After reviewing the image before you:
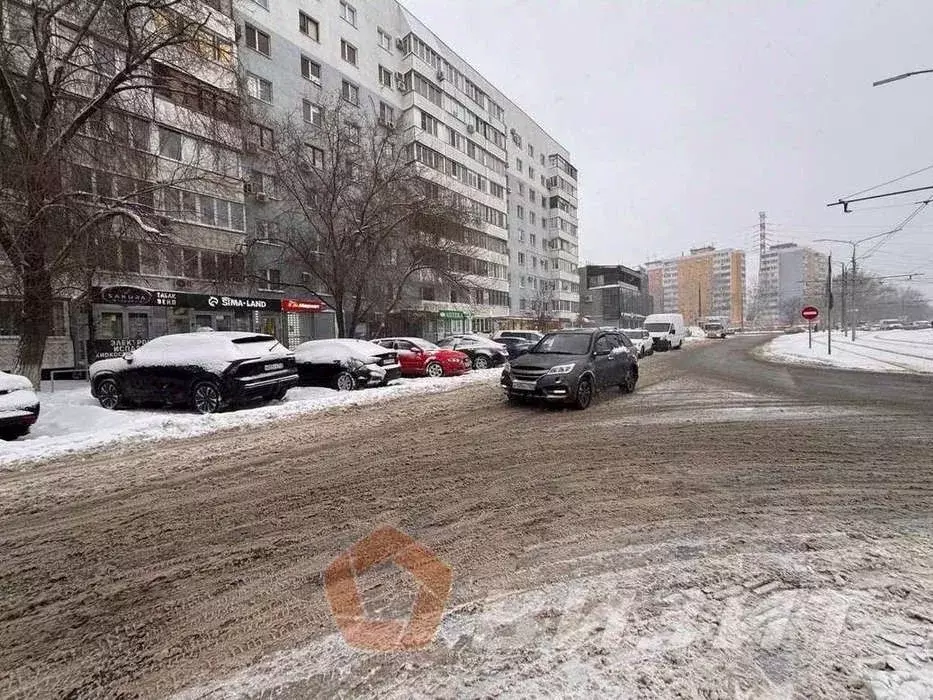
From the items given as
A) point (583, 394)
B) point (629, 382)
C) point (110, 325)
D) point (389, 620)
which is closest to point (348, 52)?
point (110, 325)

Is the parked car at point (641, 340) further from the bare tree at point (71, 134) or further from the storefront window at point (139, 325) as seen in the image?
the storefront window at point (139, 325)

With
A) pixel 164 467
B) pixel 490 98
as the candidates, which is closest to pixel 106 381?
pixel 164 467

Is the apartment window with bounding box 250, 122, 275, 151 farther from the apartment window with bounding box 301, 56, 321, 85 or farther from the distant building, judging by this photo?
the distant building

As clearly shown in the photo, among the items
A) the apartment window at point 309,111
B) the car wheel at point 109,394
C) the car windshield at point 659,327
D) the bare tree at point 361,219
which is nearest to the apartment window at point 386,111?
the apartment window at point 309,111

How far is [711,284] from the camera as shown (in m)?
116

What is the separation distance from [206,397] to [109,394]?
2.72m

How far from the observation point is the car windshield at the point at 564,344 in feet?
31.7

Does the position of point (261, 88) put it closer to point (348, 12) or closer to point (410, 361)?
point (348, 12)

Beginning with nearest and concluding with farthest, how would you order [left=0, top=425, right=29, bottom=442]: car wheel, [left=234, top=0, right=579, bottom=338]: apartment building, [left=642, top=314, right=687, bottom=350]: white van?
[left=0, top=425, right=29, bottom=442]: car wheel → [left=234, top=0, right=579, bottom=338]: apartment building → [left=642, top=314, right=687, bottom=350]: white van

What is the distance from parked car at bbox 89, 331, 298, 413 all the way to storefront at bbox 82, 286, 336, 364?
3.98 m

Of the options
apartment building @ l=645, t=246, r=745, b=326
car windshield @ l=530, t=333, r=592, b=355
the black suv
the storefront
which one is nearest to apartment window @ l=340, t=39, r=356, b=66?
the storefront

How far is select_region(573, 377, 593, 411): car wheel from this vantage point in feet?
28.8

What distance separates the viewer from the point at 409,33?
37875 millimetres

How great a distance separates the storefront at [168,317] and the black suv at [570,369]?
37.9 feet
